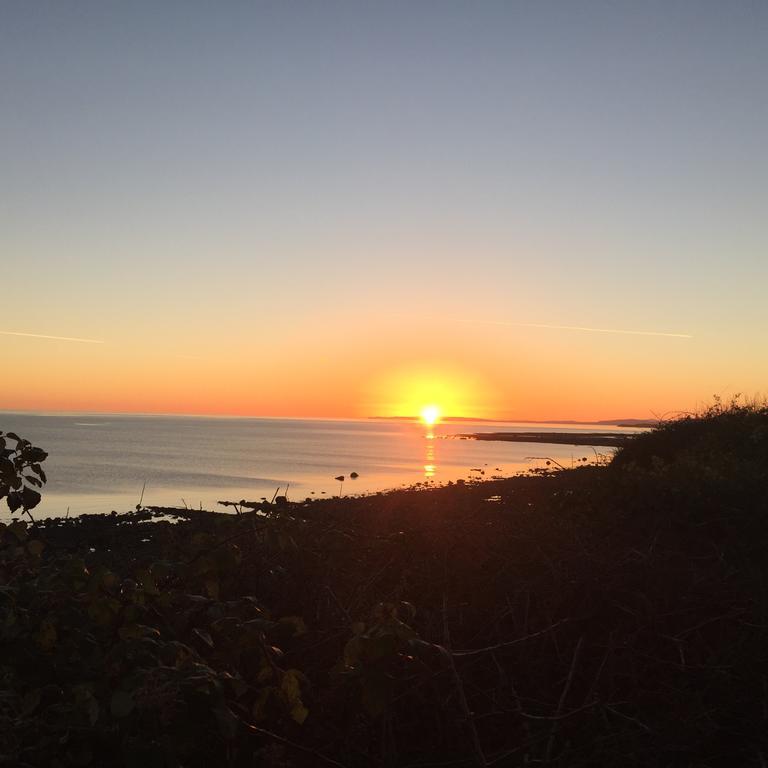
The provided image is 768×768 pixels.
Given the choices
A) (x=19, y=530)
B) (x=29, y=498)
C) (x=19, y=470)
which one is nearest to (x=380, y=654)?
(x=29, y=498)

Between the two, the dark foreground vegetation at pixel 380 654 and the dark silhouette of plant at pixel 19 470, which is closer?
the dark foreground vegetation at pixel 380 654

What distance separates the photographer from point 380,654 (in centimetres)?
246

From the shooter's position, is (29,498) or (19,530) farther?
(19,530)

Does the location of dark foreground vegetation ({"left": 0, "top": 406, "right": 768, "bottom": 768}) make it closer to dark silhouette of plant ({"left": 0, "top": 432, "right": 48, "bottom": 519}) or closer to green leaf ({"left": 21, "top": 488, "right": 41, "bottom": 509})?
dark silhouette of plant ({"left": 0, "top": 432, "right": 48, "bottom": 519})

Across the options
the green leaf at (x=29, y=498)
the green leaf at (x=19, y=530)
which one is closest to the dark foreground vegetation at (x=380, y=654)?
the green leaf at (x=19, y=530)

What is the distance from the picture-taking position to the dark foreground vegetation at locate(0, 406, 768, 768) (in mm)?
2643

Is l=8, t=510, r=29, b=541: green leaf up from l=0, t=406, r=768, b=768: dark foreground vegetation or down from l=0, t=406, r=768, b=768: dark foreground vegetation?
up

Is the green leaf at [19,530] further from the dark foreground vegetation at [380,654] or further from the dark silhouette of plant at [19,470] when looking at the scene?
the dark silhouette of plant at [19,470]

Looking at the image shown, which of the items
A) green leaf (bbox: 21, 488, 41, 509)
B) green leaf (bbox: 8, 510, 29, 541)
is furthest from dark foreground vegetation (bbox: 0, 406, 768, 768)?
green leaf (bbox: 21, 488, 41, 509)

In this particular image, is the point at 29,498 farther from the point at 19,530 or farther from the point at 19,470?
the point at 19,530

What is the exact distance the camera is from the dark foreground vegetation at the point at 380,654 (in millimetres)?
2643

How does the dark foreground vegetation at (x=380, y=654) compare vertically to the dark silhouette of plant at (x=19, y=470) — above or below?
below

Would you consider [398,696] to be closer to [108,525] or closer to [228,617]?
[228,617]

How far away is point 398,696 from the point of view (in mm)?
3533
